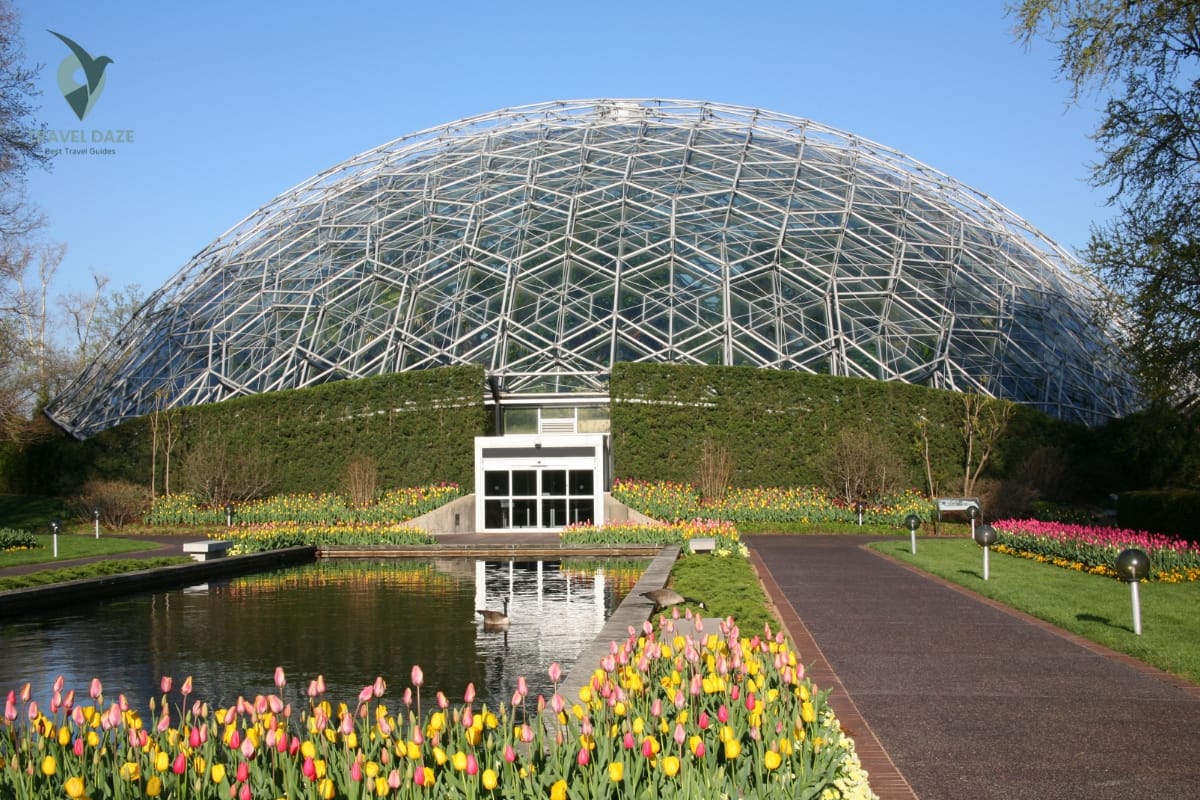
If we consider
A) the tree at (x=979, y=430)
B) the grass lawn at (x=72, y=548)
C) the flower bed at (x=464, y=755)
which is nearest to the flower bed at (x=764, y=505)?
the tree at (x=979, y=430)

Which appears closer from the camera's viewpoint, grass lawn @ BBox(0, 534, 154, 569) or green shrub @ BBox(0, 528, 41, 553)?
grass lawn @ BBox(0, 534, 154, 569)

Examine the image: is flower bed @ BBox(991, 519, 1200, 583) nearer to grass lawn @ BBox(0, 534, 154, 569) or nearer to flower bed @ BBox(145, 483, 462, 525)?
flower bed @ BBox(145, 483, 462, 525)

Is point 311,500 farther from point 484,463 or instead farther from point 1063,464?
point 1063,464

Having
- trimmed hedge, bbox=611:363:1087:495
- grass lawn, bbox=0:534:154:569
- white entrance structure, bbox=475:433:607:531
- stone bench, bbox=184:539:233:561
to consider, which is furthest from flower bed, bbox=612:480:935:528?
grass lawn, bbox=0:534:154:569

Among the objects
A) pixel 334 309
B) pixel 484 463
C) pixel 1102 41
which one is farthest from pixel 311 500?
Result: pixel 1102 41

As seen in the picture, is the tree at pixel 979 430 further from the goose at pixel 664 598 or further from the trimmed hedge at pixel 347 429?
the goose at pixel 664 598

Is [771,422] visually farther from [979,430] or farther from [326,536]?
[326,536]

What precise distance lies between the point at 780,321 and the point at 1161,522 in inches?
611

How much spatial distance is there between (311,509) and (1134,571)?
23.6 m

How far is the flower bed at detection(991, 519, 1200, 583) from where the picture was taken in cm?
1592

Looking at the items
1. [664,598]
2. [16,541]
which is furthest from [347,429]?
[664,598]

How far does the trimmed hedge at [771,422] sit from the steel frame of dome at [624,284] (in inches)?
66.3

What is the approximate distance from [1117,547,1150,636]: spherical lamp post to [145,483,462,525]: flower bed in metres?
20.2

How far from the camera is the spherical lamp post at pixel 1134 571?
10.9 m
